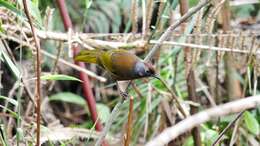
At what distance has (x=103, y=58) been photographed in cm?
195

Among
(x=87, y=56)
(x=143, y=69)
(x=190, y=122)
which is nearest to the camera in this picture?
(x=190, y=122)

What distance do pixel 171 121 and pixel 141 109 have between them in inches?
10.3

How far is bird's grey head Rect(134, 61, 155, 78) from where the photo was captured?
5.33 feet

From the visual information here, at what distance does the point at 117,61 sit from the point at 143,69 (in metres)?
0.28

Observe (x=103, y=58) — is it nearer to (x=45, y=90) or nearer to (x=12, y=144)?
(x=12, y=144)

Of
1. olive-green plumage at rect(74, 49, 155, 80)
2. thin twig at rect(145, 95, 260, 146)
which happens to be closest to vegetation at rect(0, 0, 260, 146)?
thin twig at rect(145, 95, 260, 146)

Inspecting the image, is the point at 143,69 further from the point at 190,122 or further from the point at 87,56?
the point at 190,122

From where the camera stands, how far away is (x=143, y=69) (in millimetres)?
1663

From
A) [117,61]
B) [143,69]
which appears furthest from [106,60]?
[143,69]

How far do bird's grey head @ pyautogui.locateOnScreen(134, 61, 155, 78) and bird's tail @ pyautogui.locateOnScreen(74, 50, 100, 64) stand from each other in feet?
0.80

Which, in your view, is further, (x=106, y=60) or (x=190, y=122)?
(x=106, y=60)

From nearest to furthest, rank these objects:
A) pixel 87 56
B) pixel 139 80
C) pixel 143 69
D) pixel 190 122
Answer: pixel 190 122 → pixel 143 69 → pixel 87 56 → pixel 139 80

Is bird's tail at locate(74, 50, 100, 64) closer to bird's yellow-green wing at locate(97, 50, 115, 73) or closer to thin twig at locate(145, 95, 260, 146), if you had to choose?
bird's yellow-green wing at locate(97, 50, 115, 73)

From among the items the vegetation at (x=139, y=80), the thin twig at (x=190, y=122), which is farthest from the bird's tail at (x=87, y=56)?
the thin twig at (x=190, y=122)
